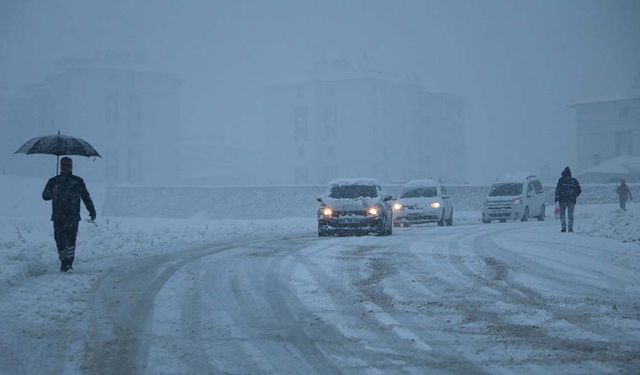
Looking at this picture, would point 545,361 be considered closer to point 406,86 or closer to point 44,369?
point 44,369

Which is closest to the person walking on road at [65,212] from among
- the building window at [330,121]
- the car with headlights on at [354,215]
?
the car with headlights on at [354,215]

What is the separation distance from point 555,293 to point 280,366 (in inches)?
Answer: 190

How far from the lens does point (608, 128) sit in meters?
77.8

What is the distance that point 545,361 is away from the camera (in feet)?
18.7

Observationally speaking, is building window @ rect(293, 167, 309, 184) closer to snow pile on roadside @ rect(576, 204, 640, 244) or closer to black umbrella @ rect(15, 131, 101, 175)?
snow pile on roadside @ rect(576, 204, 640, 244)

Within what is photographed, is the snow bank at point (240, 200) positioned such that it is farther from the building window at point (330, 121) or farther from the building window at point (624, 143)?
the building window at point (624, 143)

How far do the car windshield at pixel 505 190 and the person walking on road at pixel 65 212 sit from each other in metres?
24.3

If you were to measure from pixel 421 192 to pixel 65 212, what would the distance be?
2011 cm

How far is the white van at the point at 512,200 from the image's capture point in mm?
31891

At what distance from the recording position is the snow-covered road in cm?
580

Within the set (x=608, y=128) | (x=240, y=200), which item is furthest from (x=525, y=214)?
(x=608, y=128)

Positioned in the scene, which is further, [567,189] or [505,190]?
[505,190]

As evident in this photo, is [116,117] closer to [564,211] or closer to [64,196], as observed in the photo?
[564,211]

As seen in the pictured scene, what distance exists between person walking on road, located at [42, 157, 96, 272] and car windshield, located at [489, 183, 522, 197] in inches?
956
